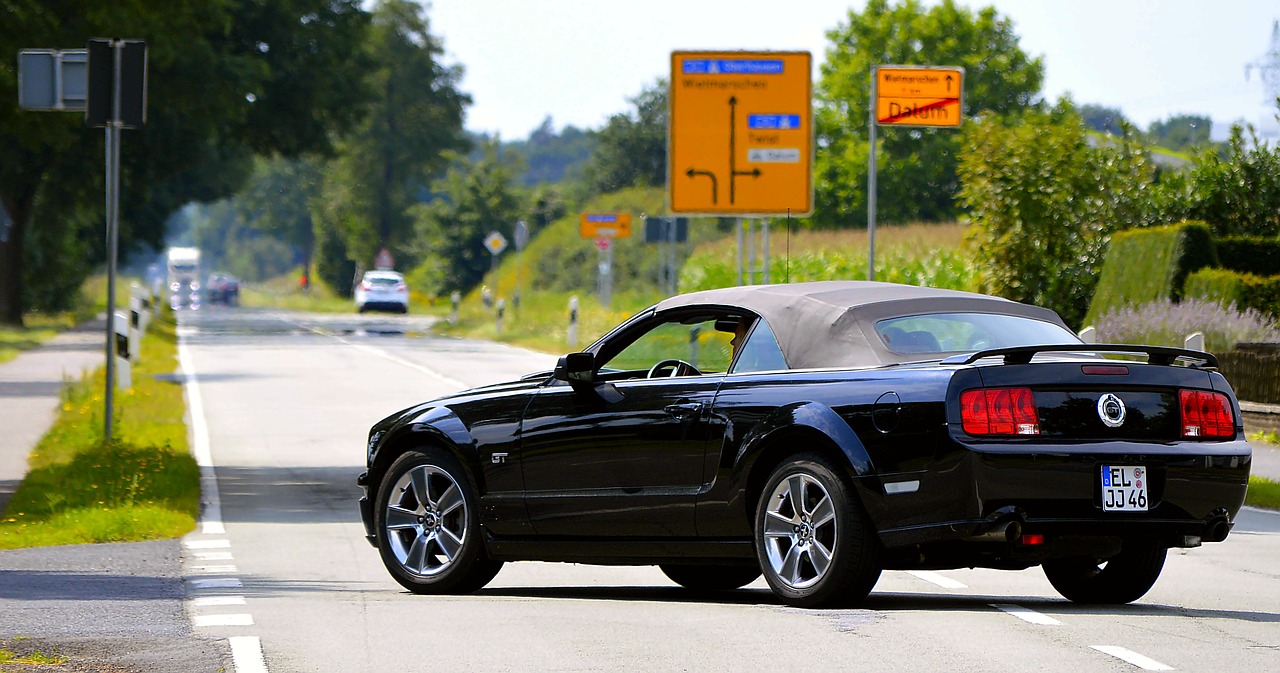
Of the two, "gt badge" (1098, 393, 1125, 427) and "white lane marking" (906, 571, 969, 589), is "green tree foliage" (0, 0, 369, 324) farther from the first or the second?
"gt badge" (1098, 393, 1125, 427)

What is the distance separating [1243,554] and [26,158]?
37.9m

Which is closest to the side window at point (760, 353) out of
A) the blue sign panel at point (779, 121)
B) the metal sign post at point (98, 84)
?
the metal sign post at point (98, 84)

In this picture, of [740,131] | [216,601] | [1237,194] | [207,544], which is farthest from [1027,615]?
[1237,194]

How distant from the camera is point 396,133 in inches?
3981

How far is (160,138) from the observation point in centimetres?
4653

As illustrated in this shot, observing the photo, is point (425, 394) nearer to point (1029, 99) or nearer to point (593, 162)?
point (1029, 99)

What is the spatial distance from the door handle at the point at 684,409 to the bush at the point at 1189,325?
1441 centimetres

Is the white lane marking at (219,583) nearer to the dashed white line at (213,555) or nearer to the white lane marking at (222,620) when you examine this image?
the dashed white line at (213,555)

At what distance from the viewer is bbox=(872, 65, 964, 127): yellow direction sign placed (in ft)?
75.2

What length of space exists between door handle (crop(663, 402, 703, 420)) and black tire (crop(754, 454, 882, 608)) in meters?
0.51

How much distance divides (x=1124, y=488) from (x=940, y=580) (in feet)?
8.69

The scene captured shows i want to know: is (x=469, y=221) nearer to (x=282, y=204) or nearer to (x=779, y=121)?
(x=779, y=121)

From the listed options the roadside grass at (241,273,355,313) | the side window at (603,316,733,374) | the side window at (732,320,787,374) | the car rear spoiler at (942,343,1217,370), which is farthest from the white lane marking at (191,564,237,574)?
the roadside grass at (241,273,355,313)

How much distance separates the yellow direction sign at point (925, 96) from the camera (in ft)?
75.2
